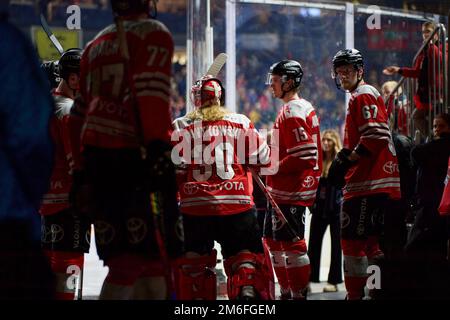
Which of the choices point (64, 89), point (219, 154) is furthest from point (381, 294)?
point (64, 89)

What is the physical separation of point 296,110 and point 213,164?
0.94m

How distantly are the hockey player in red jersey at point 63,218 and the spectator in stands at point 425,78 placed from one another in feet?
11.6

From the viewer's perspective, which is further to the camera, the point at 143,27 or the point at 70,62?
the point at 70,62

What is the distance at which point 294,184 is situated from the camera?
22.2 ft

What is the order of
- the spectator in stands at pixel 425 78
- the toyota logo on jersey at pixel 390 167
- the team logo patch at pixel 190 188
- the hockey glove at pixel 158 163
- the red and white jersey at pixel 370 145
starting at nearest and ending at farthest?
the hockey glove at pixel 158 163 → the team logo patch at pixel 190 188 → the red and white jersey at pixel 370 145 → the toyota logo on jersey at pixel 390 167 → the spectator in stands at pixel 425 78

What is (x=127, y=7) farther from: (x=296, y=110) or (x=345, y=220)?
(x=345, y=220)

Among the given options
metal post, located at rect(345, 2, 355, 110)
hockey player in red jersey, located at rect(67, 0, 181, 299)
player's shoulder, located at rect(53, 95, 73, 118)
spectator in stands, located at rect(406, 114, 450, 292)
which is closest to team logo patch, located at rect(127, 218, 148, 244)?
hockey player in red jersey, located at rect(67, 0, 181, 299)

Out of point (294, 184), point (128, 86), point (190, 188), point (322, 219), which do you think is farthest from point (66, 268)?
point (322, 219)

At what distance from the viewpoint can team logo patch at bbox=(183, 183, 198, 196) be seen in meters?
6.04

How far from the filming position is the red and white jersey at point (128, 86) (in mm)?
4371

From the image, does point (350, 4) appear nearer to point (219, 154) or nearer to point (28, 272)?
point (219, 154)

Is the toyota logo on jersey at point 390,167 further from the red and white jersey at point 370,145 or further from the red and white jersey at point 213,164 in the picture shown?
the red and white jersey at point 213,164

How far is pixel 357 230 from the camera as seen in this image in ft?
21.3

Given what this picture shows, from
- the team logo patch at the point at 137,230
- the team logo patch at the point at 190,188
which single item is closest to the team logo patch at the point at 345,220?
the team logo patch at the point at 190,188
